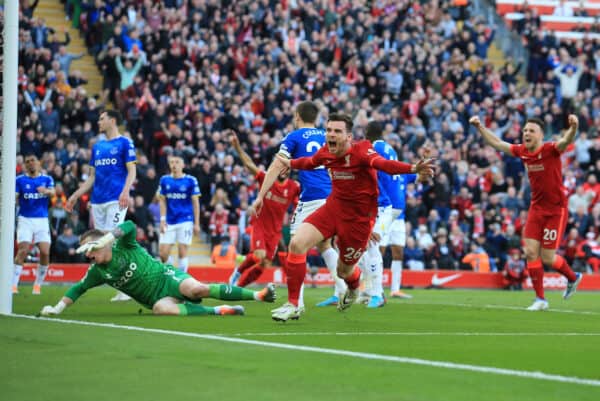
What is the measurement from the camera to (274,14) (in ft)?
106

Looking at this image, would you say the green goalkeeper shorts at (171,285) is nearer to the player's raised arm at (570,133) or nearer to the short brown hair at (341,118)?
the short brown hair at (341,118)

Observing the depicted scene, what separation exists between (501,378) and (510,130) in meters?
27.2

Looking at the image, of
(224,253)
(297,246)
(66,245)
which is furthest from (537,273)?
(66,245)

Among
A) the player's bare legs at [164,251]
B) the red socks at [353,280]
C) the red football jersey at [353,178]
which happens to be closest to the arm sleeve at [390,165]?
the red football jersey at [353,178]

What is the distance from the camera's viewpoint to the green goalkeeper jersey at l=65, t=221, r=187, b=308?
11.5 m

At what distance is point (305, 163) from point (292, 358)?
4046mm

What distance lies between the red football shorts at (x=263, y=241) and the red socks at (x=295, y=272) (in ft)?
21.4

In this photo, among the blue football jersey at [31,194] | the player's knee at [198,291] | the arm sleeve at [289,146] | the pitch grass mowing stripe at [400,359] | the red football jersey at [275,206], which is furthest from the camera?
the blue football jersey at [31,194]

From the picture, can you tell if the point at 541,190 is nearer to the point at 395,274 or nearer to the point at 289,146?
the point at 289,146

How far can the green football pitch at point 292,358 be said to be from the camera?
19.8 ft

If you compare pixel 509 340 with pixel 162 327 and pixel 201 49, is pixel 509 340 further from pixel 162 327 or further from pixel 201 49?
pixel 201 49

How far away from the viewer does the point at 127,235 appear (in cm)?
1163

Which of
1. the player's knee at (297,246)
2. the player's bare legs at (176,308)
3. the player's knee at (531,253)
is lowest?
the player's bare legs at (176,308)

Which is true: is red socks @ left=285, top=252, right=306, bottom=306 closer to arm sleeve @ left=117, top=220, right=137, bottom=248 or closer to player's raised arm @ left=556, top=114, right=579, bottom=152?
arm sleeve @ left=117, top=220, right=137, bottom=248
